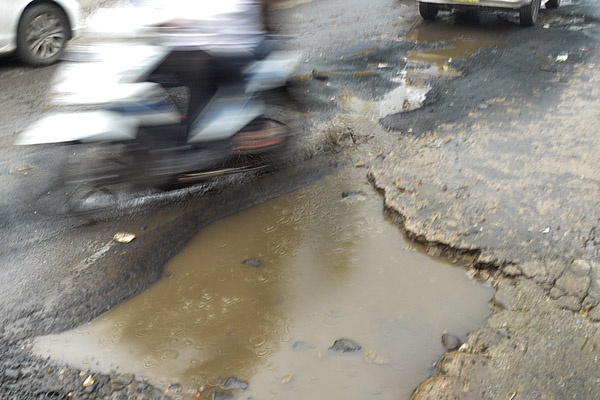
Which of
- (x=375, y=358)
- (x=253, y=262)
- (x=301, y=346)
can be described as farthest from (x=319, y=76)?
(x=375, y=358)

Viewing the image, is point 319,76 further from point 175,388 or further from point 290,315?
point 175,388

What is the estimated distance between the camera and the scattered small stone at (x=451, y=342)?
3133mm

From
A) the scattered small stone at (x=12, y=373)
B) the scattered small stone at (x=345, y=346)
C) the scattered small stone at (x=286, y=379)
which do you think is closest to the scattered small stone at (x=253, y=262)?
the scattered small stone at (x=345, y=346)

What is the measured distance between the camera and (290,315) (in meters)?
3.43

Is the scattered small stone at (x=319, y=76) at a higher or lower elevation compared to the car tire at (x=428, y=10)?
higher

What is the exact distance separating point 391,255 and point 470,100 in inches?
109

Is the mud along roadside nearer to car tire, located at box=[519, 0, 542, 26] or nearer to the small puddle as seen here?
the small puddle

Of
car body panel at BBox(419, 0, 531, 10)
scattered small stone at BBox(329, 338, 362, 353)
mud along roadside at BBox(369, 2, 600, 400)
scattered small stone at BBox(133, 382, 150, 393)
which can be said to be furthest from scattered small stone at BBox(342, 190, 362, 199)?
car body panel at BBox(419, 0, 531, 10)

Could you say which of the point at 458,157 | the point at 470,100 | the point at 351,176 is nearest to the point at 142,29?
the point at 351,176

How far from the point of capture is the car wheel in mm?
7250

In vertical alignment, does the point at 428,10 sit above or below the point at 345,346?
below

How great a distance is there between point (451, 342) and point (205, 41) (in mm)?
2562

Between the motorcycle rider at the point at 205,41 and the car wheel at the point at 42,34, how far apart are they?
142 inches

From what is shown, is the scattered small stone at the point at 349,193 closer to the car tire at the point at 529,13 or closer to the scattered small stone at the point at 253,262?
the scattered small stone at the point at 253,262
